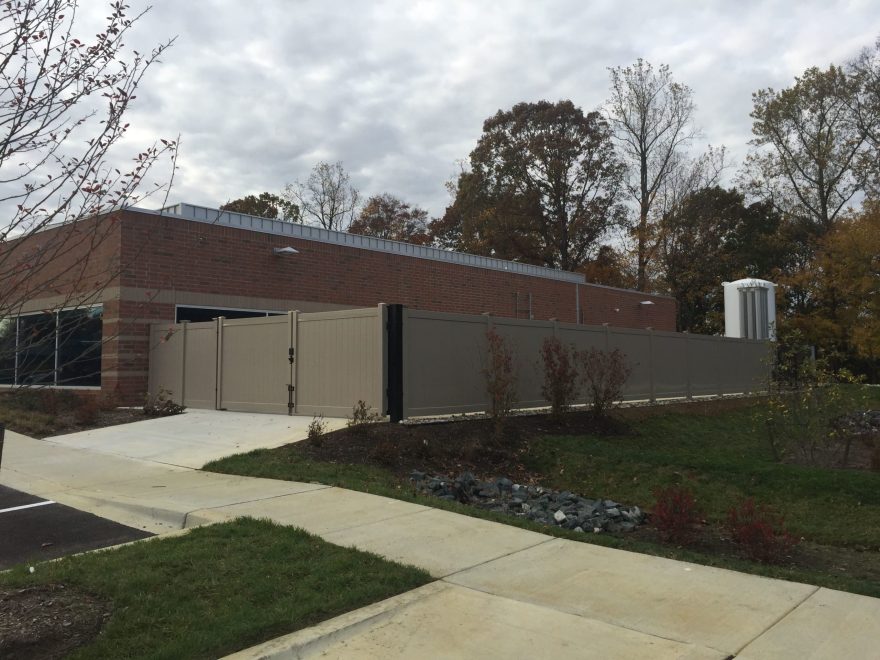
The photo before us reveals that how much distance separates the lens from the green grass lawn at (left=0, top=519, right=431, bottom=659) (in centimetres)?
405

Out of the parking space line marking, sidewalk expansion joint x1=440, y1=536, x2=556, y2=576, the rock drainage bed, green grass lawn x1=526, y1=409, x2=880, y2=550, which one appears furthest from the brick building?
sidewalk expansion joint x1=440, y1=536, x2=556, y2=576

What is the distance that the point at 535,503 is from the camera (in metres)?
8.41

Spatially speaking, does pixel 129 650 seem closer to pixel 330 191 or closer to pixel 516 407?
pixel 516 407

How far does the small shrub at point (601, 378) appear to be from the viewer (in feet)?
47.1

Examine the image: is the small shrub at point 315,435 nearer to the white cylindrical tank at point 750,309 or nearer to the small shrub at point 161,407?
the small shrub at point 161,407

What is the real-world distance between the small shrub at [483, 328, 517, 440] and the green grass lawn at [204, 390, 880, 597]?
720mm

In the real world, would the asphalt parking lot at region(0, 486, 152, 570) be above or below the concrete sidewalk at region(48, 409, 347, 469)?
below

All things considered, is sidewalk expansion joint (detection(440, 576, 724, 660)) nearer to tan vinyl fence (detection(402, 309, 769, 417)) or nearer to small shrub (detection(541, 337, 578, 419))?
tan vinyl fence (detection(402, 309, 769, 417))

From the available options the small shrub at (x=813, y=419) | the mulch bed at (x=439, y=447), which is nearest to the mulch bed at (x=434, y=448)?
the mulch bed at (x=439, y=447)

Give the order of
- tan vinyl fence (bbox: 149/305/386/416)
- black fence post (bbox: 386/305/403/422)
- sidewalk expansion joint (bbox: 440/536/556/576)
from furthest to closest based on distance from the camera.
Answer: tan vinyl fence (bbox: 149/305/386/416)
black fence post (bbox: 386/305/403/422)
sidewalk expansion joint (bbox: 440/536/556/576)

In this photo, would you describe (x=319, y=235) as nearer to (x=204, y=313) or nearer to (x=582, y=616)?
(x=204, y=313)

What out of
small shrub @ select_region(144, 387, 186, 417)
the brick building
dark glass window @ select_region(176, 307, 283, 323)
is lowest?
small shrub @ select_region(144, 387, 186, 417)

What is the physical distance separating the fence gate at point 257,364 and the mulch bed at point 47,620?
28.1 ft

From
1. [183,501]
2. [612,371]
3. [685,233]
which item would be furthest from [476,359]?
[685,233]
